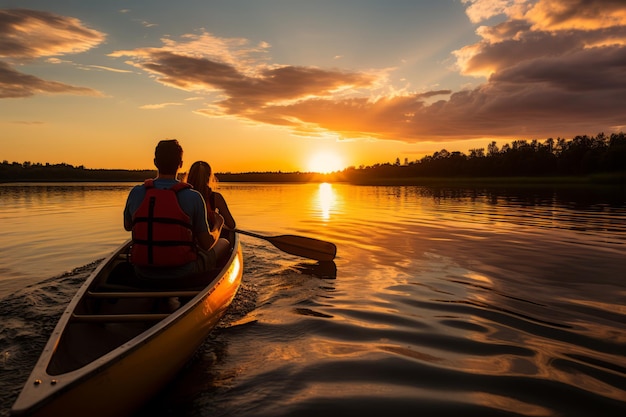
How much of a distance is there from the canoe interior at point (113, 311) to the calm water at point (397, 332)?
0.66m

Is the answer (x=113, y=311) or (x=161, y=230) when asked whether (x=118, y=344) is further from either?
(x=161, y=230)

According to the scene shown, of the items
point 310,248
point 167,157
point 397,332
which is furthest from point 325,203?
point 167,157

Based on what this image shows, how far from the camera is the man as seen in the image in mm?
4145

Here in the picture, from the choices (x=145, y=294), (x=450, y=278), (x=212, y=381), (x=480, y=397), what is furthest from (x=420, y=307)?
(x=145, y=294)

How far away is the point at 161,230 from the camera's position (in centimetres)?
420

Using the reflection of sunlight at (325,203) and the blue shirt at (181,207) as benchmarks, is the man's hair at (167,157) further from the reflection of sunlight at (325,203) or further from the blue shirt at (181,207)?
the reflection of sunlight at (325,203)

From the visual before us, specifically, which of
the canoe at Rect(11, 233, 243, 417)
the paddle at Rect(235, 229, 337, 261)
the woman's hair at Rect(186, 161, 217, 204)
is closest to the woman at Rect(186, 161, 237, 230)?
the woman's hair at Rect(186, 161, 217, 204)

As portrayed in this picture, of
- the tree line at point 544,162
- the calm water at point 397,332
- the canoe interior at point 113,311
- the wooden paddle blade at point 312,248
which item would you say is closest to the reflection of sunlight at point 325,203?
the wooden paddle blade at point 312,248

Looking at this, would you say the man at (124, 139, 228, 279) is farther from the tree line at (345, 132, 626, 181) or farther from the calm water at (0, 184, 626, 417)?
the tree line at (345, 132, 626, 181)

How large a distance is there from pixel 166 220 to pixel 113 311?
1448mm

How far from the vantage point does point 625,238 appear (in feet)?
38.5

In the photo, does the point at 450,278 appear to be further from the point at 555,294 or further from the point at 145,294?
the point at 145,294

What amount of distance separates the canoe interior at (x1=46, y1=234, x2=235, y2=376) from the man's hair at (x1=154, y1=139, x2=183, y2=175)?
52.5 inches

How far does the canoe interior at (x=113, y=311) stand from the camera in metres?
3.48
